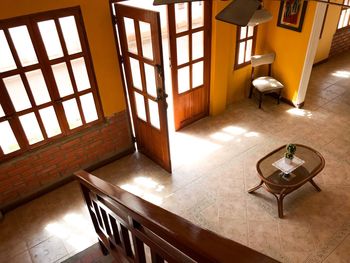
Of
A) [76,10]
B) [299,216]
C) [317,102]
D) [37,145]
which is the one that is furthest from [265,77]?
[37,145]

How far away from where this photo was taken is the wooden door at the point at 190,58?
3.92m

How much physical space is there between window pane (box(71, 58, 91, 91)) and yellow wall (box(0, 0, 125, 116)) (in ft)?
0.43

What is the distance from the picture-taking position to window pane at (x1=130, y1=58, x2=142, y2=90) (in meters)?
3.51

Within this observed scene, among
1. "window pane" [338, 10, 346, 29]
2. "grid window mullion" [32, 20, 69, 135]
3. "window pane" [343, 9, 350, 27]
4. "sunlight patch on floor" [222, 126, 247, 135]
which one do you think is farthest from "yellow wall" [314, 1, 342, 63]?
"grid window mullion" [32, 20, 69, 135]

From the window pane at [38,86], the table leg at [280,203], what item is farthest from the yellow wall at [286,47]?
the window pane at [38,86]

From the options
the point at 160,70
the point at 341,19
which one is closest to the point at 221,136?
the point at 160,70

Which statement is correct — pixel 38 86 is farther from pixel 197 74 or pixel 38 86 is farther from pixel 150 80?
pixel 197 74

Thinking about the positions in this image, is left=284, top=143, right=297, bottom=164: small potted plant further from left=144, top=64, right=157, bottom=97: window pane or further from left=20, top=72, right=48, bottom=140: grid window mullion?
left=20, top=72, right=48, bottom=140: grid window mullion

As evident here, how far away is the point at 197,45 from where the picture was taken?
14.0ft

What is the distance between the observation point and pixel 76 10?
121 inches

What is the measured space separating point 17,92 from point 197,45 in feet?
8.25

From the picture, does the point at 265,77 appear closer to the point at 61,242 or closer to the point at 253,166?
the point at 253,166

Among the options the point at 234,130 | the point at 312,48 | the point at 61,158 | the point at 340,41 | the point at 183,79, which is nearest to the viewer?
the point at 61,158

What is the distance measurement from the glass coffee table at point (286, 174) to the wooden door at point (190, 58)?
164cm
